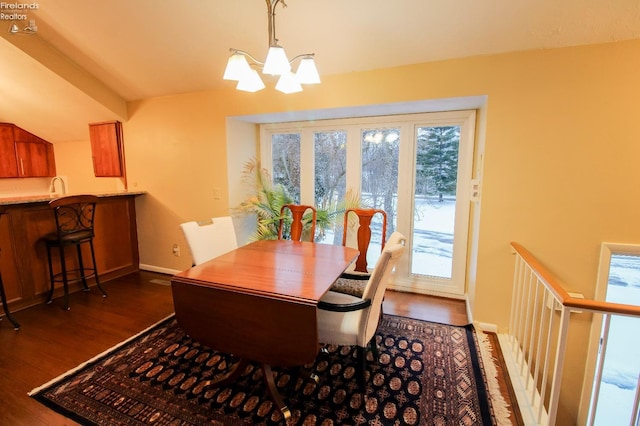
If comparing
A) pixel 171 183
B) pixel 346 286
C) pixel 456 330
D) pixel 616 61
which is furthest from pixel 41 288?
pixel 616 61

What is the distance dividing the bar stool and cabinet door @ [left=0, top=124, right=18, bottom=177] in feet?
7.58

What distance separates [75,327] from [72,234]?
0.95 m

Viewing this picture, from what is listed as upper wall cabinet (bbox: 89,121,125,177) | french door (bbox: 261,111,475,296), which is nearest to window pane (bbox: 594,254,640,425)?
french door (bbox: 261,111,475,296)

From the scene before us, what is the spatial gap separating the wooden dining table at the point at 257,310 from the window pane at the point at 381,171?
1.61 metres

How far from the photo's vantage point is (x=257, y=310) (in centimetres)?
155

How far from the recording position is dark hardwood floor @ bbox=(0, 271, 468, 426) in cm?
180

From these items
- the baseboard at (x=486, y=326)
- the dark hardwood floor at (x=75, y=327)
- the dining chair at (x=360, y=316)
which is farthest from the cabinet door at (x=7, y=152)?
the baseboard at (x=486, y=326)

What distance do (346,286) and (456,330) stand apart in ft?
3.23

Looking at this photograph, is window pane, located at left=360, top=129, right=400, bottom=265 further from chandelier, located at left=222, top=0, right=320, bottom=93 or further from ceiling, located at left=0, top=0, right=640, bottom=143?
chandelier, located at left=222, top=0, right=320, bottom=93

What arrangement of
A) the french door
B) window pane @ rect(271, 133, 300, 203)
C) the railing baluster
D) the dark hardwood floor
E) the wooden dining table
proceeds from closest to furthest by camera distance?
the railing baluster → the wooden dining table → the dark hardwood floor → the french door → window pane @ rect(271, 133, 300, 203)

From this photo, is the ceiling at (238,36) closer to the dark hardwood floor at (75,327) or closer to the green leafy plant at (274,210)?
the green leafy plant at (274,210)

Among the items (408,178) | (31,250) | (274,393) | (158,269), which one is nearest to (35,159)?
(31,250)

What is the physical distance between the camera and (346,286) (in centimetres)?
271

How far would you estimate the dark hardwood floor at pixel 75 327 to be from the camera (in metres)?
1.80
